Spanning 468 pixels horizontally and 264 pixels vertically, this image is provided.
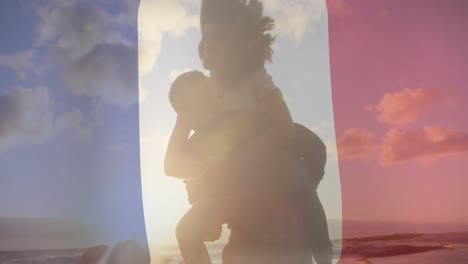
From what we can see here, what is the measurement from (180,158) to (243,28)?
0.56 m

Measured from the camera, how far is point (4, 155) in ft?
6.77

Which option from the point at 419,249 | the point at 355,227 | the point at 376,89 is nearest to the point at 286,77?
the point at 376,89

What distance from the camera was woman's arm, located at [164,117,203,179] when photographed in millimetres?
1896

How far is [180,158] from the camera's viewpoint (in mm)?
1928

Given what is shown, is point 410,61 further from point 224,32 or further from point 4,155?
point 4,155

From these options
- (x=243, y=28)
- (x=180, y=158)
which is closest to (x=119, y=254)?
(x=180, y=158)

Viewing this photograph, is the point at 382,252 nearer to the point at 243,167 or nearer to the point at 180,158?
the point at 243,167

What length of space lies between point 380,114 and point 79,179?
1292 mm
